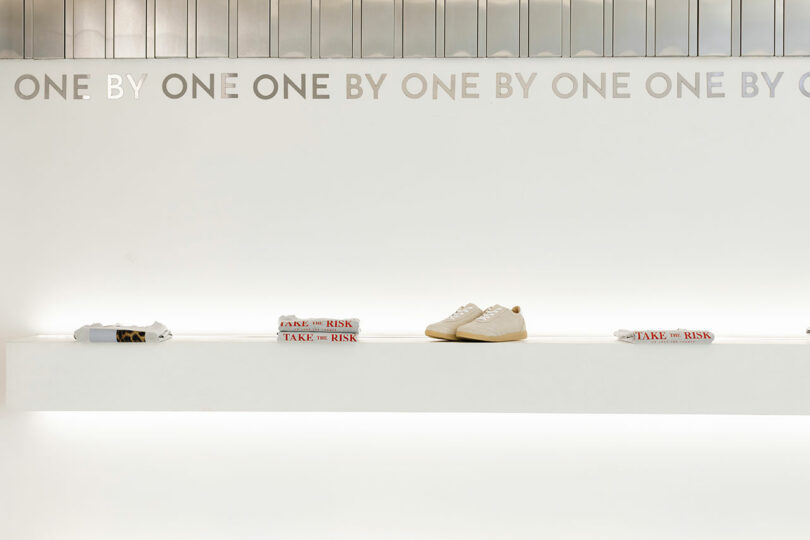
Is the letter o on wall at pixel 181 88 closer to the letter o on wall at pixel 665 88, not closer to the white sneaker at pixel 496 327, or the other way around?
the white sneaker at pixel 496 327

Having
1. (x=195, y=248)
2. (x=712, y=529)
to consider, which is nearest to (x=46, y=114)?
(x=195, y=248)

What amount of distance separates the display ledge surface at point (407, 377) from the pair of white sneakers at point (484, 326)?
5cm

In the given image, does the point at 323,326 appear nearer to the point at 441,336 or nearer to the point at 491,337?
the point at 441,336

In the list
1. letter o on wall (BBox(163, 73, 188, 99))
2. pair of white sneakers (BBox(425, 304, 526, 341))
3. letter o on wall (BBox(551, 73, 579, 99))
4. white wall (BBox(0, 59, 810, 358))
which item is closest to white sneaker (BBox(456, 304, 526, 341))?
pair of white sneakers (BBox(425, 304, 526, 341))

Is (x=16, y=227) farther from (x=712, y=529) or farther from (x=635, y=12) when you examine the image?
(x=712, y=529)

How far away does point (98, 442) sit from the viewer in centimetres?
241

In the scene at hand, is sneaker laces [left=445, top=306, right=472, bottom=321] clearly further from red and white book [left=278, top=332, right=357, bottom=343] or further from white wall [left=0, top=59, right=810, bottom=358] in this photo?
red and white book [left=278, top=332, right=357, bottom=343]

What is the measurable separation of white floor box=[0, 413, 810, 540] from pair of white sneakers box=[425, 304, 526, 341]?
388 mm

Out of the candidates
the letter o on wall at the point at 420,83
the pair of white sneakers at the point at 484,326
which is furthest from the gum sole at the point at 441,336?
the letter o on wall at the point at 420,83

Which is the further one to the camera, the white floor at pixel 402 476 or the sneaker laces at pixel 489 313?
the white floor at pixel 402 476

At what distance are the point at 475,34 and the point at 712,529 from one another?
80.6 inches

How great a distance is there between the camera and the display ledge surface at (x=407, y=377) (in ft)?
6.87

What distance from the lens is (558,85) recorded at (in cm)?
242

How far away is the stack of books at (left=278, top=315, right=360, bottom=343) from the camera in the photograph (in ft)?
7.00
